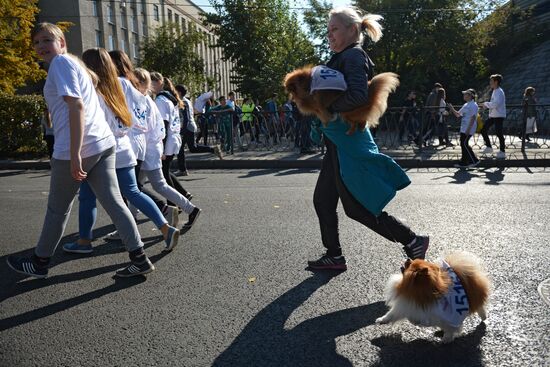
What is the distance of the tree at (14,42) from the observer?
66.8 feet

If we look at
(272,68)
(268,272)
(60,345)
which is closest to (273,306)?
(268,272)

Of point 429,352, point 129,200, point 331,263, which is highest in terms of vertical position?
point 129,200

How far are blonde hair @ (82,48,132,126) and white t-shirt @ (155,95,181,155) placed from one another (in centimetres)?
202

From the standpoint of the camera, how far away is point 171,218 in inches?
204

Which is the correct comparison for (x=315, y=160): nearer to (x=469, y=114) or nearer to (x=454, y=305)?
(x=469, y=114)

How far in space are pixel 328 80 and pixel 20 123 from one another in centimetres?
1204

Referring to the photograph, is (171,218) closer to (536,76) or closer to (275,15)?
(536,76)

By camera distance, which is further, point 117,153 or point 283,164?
point 283,164

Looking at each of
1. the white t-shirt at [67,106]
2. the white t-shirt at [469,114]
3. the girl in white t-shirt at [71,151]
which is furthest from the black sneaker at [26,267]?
the white t-shirt at [469,114]

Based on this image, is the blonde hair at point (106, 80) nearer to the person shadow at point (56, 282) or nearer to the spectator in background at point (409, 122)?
the person shadow at point (56, 282)

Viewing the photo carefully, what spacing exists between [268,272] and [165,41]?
35.7 metres

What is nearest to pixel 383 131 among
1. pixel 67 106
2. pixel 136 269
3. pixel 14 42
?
pixel 136 269

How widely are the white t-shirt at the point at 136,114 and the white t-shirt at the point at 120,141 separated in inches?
17.8

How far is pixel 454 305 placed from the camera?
Answer: 8.45 feet
